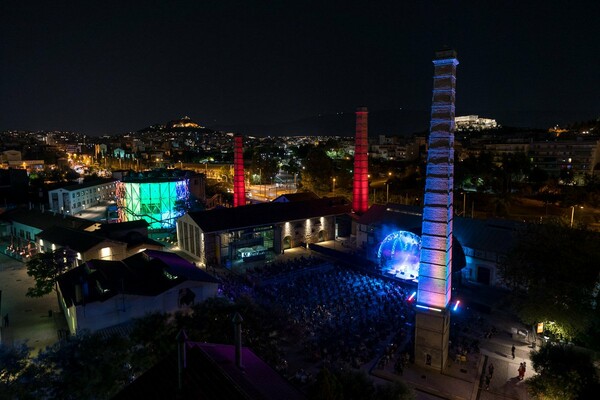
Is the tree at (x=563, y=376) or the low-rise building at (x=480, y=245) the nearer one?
the tree at (x=563, y=376)

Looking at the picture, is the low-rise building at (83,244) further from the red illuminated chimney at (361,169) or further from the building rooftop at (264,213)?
the red illuminated chimney at (361,169)

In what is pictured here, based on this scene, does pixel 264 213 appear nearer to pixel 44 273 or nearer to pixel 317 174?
pixel 44 273

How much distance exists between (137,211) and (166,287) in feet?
85.9

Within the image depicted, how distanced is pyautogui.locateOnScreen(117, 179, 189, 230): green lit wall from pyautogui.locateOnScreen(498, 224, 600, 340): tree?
34.8 meters

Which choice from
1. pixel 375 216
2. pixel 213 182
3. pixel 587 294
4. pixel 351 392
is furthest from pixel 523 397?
pixel 213 182

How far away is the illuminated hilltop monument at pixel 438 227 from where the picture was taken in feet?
60.7

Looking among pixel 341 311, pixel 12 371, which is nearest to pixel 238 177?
pixel 341 311

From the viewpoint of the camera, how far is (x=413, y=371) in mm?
18688

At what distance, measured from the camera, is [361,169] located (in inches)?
1663

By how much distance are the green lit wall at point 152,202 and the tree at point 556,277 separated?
34.8 meters

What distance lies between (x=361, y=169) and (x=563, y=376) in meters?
29.6

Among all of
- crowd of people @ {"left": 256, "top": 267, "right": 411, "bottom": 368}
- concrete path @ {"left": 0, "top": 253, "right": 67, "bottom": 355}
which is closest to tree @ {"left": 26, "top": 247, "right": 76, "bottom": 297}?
concrete path @ {"left": 0, "top": 253, "right": 67, "bottom": 355}

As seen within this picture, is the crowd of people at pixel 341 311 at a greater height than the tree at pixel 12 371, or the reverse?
the tree at pixel 12 371

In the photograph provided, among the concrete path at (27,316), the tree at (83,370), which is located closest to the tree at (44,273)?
the concrete path at (27,316)
